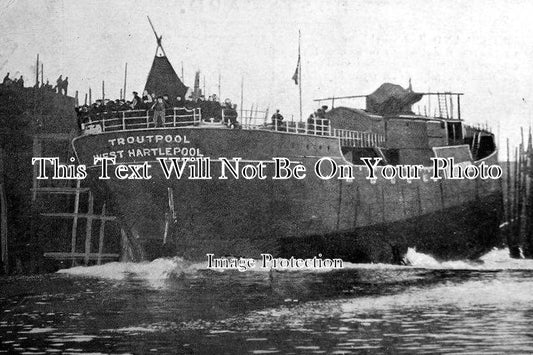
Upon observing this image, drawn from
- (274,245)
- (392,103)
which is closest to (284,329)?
(274,245)

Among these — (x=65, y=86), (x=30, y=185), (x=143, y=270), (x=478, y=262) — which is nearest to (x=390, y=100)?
(x=478, y=262)

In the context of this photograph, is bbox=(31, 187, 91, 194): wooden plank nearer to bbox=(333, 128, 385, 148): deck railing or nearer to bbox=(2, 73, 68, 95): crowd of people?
bbox=(2, 73, 68, 95): crowd of people

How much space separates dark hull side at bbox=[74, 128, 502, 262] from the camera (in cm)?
2134

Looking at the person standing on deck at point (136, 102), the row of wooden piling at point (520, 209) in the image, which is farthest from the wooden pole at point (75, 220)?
the row of wooden piling at point (520, 209)

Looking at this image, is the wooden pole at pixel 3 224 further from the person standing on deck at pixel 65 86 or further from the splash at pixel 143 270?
→ the person standing on deck at pixel 65 86

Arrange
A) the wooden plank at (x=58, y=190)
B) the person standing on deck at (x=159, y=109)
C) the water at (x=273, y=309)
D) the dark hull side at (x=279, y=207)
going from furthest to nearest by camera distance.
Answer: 1. the wooden plank at (x=58, y=190)
2. the person standing on deck at (x=159, y=109)
3. the dark hull side at (x=279, y=207)
4. the water at (x=273, y=309)

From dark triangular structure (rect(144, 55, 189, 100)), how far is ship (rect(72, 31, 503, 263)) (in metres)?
0.03

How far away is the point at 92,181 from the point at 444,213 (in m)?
10.9

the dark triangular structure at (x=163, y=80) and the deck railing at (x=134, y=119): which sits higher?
the dark triangular structure at (x=163, y=80)

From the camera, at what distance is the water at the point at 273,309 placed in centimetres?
1387

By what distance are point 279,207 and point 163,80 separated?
15.5 feet

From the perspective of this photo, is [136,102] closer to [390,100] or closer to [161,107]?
[161,107]

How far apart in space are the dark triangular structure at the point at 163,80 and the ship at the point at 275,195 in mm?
30

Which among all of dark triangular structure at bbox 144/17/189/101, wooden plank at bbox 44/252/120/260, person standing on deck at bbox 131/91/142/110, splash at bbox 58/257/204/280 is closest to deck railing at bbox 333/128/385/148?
dark triangular structure at bbox 144/17/189/101
